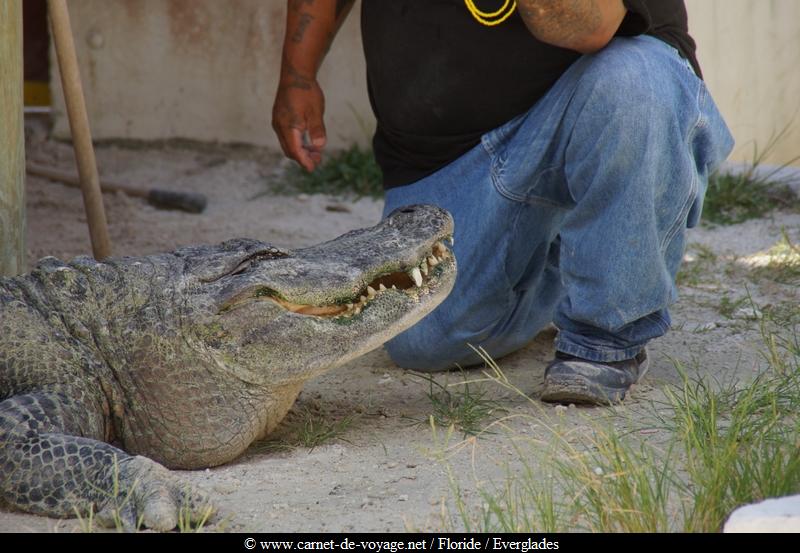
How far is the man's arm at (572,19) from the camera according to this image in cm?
273

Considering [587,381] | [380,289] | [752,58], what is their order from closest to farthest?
[380,289] < [587,381] < [752,58]

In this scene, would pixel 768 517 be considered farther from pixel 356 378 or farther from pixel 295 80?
pixel 295 80

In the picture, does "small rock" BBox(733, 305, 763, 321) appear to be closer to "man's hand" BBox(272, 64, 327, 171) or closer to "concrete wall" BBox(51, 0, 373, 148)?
"man's hand" BBox(272, 64, 327, 171)

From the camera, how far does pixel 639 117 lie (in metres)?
2.79

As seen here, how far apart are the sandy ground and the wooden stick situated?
0.98 meters

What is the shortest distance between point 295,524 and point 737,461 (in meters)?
0.94

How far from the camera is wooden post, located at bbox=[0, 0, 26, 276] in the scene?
10.3ft

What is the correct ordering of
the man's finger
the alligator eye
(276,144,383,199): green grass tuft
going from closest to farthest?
1. the alligator eye
2. the man's finger
3. (276,144,383,199): green grass tuft

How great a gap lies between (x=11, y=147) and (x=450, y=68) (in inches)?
54.4

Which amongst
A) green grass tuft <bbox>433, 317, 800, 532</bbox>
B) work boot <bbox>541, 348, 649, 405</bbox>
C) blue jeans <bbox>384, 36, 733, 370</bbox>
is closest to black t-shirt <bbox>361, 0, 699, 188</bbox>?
blue jeans <bbox>384, 36, 733, 370</bbox>

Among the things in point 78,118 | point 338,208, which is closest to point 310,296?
point 78,118

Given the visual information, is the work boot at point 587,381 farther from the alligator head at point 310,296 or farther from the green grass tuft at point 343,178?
the green grass tuft at point 343,178

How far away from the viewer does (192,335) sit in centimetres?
261

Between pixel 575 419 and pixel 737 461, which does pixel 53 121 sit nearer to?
pixel 575 419
